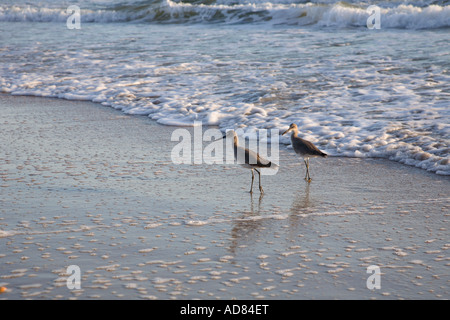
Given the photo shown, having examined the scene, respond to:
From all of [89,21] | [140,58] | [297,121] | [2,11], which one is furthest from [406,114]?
[2,11]

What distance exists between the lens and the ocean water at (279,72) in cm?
822

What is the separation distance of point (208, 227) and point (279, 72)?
301 inches

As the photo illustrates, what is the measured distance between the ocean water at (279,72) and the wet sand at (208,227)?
1.23m

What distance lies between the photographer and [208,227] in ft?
16.2

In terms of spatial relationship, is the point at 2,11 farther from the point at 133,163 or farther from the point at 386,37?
the point at 133,163
